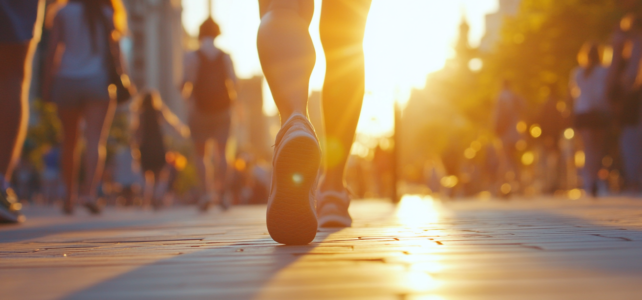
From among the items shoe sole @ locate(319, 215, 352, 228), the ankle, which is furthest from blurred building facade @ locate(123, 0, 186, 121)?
shoe sole @ locate(319, 215, 352, 228)

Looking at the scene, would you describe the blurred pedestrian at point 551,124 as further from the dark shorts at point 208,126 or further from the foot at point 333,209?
the foot at point 333,209

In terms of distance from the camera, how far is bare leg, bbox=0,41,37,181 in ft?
14.7

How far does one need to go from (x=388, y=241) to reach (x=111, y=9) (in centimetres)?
561

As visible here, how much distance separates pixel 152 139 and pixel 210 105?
3.80 metres

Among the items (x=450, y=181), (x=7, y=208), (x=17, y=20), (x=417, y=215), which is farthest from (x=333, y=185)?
(x=450, y=181)

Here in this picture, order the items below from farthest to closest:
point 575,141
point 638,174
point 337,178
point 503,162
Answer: point 575,141, point 503,162, point 638,174, point 337,178

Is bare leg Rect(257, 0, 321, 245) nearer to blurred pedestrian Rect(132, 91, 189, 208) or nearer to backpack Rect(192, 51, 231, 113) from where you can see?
backpack Rect(192, 51, 231, 113)

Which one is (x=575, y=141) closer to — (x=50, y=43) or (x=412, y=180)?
(x=50, y=43)

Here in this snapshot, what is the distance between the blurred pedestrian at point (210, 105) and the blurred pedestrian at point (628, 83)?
4921mm

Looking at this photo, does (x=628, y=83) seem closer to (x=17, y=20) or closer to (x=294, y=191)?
(x=17, y=20)

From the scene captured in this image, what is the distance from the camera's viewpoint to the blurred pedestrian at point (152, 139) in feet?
38.4

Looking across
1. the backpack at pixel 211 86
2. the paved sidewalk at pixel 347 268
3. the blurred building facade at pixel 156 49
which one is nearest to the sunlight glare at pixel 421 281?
the paved sidewalk at pixel 347 268

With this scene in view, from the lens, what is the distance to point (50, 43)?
22.5 ft

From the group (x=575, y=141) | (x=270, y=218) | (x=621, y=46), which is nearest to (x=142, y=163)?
(x=621, y=46)
